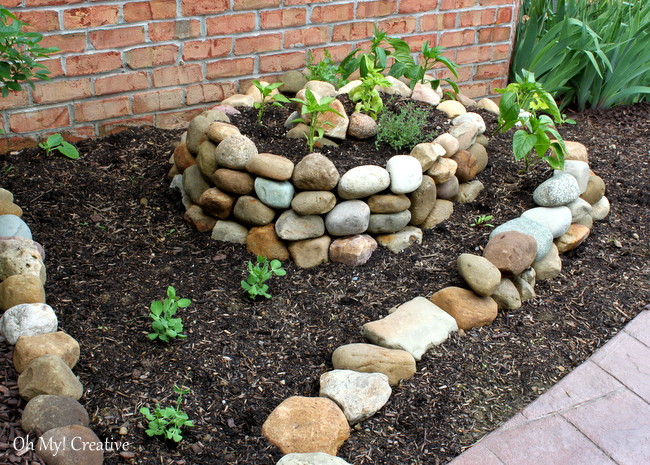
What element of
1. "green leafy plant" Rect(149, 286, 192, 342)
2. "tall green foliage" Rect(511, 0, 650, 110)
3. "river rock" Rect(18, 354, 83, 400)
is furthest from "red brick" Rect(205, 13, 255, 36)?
"river rock" Rect(18, 354, 83, 400)

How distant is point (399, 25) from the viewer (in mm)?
4227

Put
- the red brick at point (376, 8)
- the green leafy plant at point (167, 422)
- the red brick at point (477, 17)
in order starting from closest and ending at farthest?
the green leafy plant at point (167, 422) → the red brick at point (376, 8) → the red brick at point (477, 17)

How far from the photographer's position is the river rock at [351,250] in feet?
9.85

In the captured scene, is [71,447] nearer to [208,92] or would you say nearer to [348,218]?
[348,218]

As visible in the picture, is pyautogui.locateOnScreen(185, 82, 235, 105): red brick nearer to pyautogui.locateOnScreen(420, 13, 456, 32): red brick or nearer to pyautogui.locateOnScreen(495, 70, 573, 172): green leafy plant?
pyautogui.locateOnScreen(420, 13, 456, 32): red brick

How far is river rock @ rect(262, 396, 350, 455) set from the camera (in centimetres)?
212

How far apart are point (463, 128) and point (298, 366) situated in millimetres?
1630

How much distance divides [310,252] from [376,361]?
0.75 metres

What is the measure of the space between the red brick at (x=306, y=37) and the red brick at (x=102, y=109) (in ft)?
3.33

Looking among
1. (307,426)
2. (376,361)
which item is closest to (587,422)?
(376,361)

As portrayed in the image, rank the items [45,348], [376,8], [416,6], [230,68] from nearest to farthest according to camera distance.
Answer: [45,348]
[230,68]
[376,8]
[416,6]

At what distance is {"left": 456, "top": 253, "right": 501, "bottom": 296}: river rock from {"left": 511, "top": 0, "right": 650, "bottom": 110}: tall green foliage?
81.6 inches

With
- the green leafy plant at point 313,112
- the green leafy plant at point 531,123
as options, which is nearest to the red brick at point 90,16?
the green leafy plant at point 313,112

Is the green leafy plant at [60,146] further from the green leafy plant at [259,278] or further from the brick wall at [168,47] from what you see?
the green leafy plant at [259,278]
